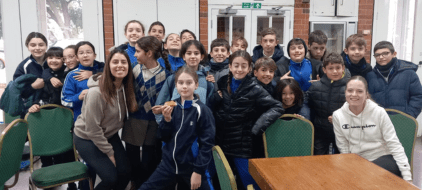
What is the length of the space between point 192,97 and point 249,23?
10.0ft

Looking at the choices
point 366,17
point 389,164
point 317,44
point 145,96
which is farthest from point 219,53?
point 366,17

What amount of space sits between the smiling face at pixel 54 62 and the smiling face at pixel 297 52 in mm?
2283

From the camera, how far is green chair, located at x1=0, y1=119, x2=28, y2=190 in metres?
1.90

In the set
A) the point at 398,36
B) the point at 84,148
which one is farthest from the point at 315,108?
the point at 398,36

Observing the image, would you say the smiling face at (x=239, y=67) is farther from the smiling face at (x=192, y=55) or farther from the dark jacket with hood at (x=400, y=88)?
the dark jacket with hood at (x=400, y=88)

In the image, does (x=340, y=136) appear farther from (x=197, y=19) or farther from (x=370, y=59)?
(x=370, y=59)

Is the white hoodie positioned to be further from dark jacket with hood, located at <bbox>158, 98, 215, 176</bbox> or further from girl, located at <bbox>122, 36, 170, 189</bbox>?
girl, located at <bbox>122, 36, 170, 189</bbox>

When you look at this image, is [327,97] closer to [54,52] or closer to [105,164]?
[105,164]

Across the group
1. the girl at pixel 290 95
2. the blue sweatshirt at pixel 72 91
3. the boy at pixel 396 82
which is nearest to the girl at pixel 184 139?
the girl at pixel 290 95

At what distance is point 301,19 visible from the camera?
500cm

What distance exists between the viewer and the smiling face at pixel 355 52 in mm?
2965

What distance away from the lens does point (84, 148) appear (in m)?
2.30

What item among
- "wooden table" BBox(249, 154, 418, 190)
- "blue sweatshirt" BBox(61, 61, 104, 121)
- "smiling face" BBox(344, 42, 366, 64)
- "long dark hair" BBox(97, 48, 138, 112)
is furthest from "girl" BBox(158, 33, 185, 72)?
"smiling face" BBox(344, 42, 366, 64)

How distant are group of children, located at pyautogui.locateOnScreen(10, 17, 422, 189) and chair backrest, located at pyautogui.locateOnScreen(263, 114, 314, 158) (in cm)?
10
